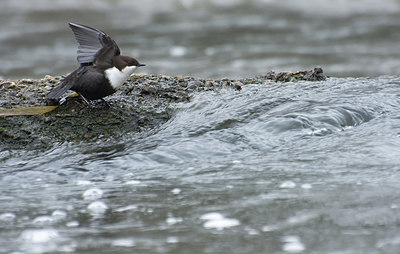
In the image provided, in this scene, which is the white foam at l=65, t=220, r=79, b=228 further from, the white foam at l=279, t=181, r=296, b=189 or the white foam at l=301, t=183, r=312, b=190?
the white foam at l=301, t=183, r=312, b=190

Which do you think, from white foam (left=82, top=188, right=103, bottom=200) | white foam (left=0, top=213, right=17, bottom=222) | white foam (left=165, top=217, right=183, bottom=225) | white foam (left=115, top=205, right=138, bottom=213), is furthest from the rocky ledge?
white foam (left=165, top=217, right=183, bottom=225)

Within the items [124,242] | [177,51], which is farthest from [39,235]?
[177,51]

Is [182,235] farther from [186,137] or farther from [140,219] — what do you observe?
[186,137]

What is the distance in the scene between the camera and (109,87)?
406 centimetres

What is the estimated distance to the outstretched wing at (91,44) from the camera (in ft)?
14.0

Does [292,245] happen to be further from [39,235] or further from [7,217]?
[7,217]

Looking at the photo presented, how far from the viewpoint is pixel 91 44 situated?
4.29 meters

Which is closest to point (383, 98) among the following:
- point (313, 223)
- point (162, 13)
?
point (313, 223)

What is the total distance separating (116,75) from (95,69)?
187mm

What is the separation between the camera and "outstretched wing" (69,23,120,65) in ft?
14.0

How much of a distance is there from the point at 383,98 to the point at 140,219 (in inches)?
96.3

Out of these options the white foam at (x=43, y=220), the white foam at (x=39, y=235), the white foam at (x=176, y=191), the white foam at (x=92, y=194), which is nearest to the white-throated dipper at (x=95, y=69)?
the white foam at (x=92, y=194)

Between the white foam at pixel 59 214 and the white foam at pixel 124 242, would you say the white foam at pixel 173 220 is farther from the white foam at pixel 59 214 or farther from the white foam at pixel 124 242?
the white foam at pixel 59 214

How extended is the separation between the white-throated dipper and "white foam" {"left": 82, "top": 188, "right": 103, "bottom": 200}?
3.06ft
